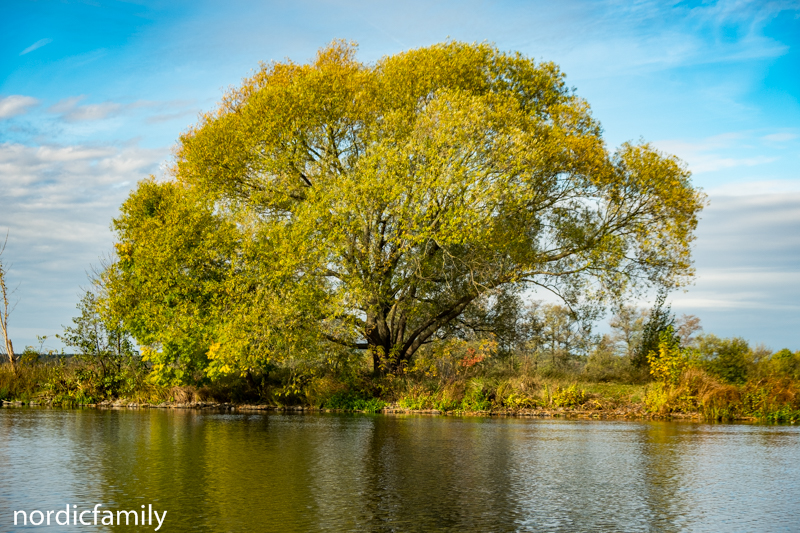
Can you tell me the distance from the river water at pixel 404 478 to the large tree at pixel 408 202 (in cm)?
847

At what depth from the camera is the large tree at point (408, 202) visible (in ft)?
80.6

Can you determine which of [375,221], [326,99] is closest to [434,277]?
[375,221]

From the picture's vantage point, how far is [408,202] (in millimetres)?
25359

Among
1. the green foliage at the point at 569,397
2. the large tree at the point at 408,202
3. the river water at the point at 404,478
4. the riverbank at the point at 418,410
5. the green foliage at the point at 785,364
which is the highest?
the large tree at the point at 408,202

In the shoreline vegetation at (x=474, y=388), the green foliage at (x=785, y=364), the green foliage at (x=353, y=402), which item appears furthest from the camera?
the green foliage at (x=353, y=402)

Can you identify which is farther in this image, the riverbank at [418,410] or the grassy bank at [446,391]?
the riverbank at [418,410]

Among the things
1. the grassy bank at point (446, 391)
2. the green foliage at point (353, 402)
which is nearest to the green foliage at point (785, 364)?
the grassy bank at point (446, 391)

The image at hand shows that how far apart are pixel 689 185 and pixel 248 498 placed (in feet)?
80.2

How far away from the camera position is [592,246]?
27750 mm

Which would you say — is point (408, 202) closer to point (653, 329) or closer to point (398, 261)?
point (398, 261)

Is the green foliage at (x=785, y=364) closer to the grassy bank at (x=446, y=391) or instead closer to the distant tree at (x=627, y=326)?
the grassy bank at (x=446, y=391)

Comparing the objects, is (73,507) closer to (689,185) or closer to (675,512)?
(675,512)

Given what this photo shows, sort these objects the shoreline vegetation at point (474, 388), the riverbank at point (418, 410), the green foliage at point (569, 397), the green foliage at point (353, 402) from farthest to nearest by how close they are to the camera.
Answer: the green foliage at point (353, 402), the green foliage at point (569, 397), the riverbank at point (418, 410), the shoreline vegetation at point (474, 388)

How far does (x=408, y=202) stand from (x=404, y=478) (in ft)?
53.4
